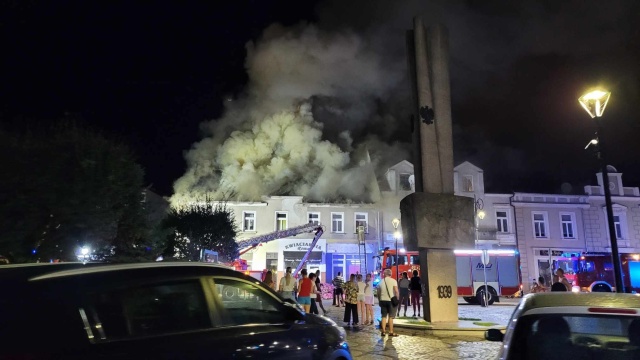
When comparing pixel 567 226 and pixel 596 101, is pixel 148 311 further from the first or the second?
pixel 567 226

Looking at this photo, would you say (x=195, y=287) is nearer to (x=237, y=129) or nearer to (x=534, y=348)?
A: (x=534, y=348)

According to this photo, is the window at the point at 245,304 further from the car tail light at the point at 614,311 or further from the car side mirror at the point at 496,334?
the car tail light at the point at 614,311

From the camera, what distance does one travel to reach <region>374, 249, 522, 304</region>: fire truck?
76.0 feet

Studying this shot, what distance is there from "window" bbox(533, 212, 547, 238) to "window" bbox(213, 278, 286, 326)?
3523 centimetres

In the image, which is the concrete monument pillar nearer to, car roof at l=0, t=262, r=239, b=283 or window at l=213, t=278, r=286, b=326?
window at l=213, t=278, r=286, b=326

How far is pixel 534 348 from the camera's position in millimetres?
3303

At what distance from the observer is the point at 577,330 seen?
3.40m

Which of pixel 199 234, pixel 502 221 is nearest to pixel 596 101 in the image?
pixel 199 234

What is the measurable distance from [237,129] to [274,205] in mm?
22365

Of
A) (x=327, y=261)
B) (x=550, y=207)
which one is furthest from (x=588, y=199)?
(x=327, y=261)

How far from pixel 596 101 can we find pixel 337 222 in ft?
92.7

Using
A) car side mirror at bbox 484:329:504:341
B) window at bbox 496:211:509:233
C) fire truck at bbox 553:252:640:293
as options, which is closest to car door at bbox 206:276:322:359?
car side mirror at bbox 484:329:504:341

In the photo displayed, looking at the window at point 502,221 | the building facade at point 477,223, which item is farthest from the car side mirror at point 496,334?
the window at point 502,221

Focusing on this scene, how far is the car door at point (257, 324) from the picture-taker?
3.61 m
